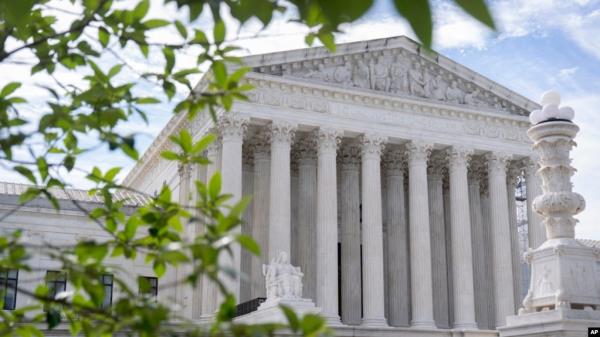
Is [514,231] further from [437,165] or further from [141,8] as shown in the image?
[141,8]

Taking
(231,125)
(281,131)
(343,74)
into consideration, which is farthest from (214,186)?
(343,74)

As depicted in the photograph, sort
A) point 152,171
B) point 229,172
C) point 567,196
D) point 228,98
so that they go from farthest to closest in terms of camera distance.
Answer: point 152,171 → point 229,172 → point 567,196 → point 228,98

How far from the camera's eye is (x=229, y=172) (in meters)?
40.2

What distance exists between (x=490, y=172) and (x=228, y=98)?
4353cm

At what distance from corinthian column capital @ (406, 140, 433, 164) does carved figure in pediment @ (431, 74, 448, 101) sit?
3.47 m

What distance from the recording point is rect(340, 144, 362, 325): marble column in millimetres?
45125

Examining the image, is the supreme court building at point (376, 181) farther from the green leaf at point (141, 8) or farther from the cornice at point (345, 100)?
the green leaf at point (141, 8)

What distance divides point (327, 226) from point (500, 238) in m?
12.2

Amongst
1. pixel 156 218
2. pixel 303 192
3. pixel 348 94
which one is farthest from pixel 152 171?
pixel 156 218

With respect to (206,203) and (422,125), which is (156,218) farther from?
(422,125)

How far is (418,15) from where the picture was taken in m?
2.37

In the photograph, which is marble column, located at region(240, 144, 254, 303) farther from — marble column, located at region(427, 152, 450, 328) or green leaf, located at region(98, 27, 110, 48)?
green leaf, located at region(98, 27, 110, 48)

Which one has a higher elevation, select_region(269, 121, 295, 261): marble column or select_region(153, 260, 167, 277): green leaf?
select_region(269, 121, 295, 261): marble column

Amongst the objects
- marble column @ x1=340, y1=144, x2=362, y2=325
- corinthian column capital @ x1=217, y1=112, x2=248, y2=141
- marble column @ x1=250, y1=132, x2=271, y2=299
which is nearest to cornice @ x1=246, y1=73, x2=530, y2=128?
corinthian column capital @ x1=217, y1=112, x2=248, y2=141
